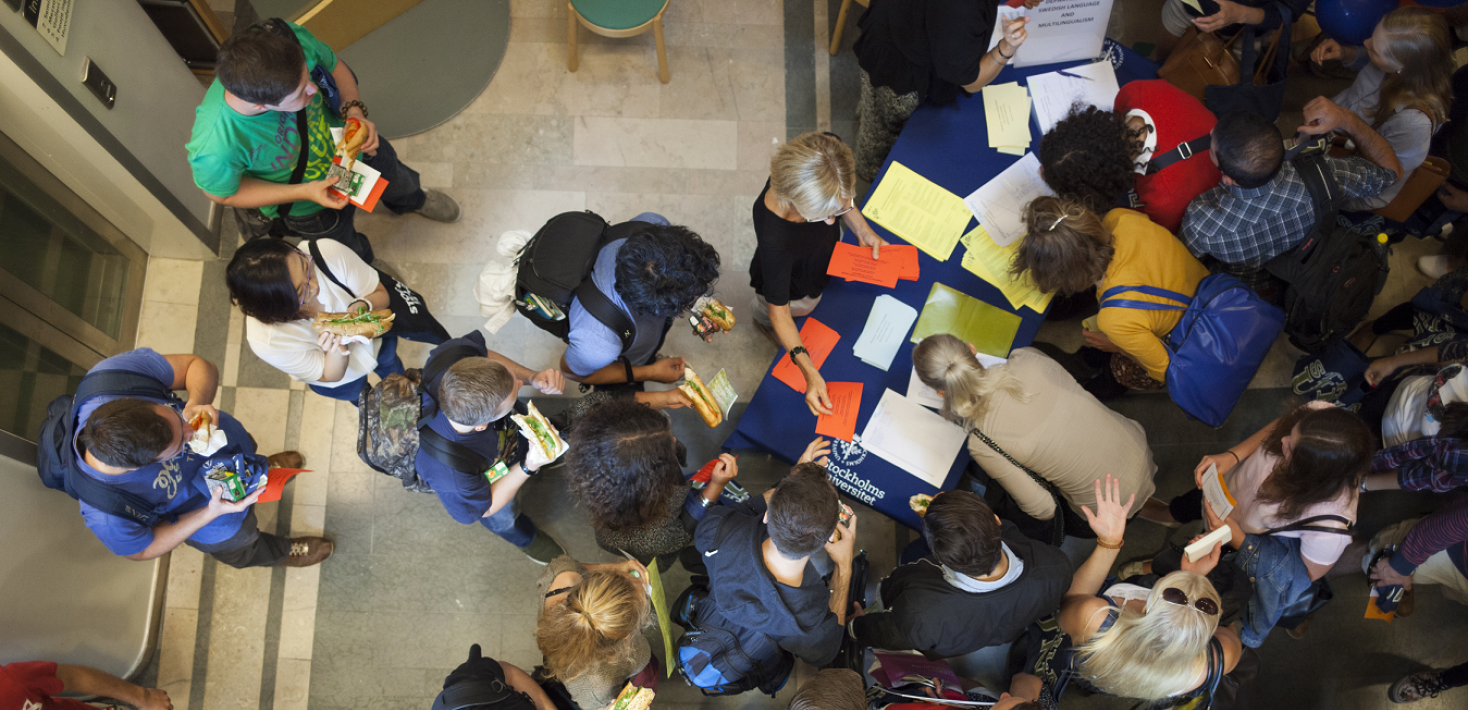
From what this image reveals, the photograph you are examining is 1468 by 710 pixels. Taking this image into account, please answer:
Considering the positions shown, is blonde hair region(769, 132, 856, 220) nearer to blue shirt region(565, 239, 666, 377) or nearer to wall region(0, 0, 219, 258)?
blue shirt region(565, 239, 666, 377)

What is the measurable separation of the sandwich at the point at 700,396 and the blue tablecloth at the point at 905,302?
0.55 feet

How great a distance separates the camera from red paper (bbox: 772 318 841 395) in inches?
130

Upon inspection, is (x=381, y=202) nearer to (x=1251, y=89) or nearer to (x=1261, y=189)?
(x=1261, y=189)

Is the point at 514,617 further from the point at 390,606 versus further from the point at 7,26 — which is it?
the point at 7,26

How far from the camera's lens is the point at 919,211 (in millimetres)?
3490

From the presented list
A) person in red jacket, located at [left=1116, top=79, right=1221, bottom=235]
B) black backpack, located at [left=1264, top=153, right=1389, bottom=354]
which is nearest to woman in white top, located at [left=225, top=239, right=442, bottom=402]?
person in red jacket, located at [left=1116, top=79, right=1221, bottom=235]

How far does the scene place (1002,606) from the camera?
109 inches

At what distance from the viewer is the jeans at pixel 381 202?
344 centimetres

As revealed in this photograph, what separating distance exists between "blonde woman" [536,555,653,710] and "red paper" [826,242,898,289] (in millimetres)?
1625

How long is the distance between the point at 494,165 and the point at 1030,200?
3.07m

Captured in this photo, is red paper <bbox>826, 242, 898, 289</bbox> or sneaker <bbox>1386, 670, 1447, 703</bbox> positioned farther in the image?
sneaker <bbox>1386, 670, 1447, 703</bbox>

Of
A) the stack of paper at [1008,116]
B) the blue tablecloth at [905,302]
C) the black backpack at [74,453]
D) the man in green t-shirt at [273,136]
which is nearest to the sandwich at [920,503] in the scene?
the blue tablecloth at [905,302]

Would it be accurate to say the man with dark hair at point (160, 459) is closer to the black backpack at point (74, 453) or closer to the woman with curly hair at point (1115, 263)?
the black backpack at point (74, 453)

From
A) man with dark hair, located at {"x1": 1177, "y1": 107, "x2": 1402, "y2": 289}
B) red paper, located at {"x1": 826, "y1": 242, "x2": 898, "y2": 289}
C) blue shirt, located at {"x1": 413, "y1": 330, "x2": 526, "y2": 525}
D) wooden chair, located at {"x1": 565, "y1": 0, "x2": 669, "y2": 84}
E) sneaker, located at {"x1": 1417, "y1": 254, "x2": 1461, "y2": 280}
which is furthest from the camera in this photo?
sneaker, located at {"x1": 1417, "y1": 254, "x2": 1461, "y2": 280}
